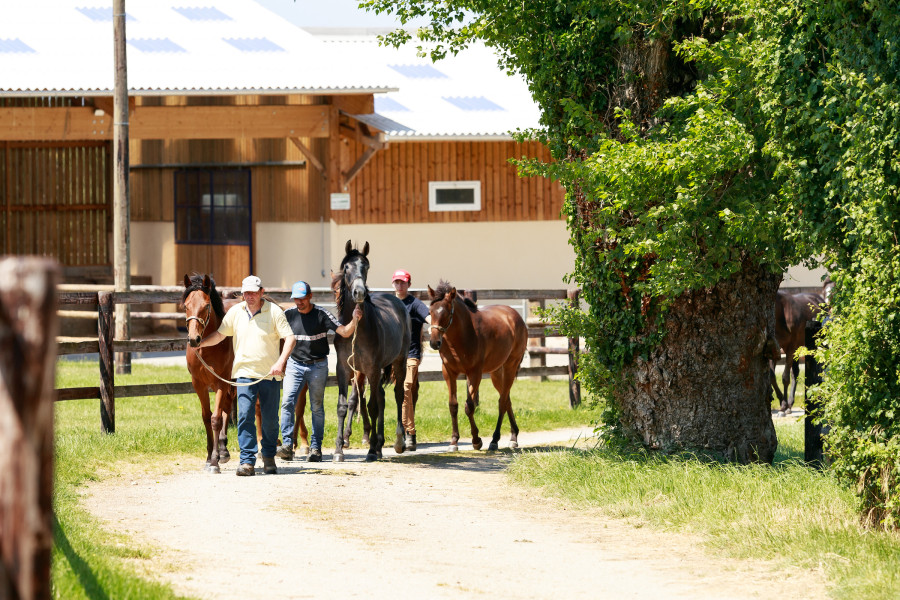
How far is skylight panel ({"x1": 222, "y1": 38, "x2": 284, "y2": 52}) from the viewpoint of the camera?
25656 mm

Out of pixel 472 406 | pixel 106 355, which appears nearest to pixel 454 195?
pixel 472 406

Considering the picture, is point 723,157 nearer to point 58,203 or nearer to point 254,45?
point 254,45

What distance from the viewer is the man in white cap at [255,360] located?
10953 mm

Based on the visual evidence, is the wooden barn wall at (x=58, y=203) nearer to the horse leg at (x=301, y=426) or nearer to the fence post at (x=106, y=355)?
the fence post at (x=106, y=355)

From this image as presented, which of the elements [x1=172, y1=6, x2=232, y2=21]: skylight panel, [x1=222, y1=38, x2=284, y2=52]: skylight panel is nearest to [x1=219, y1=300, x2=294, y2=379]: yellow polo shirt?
[x1=222, y1=38, x2=284, y2=52]: skylight panel

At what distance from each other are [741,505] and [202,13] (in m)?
23.3

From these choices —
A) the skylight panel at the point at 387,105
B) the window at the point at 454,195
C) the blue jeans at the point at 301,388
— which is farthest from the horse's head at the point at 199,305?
the skylight panel at the point at 387,105

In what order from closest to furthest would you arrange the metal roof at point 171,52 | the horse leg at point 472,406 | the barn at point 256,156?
the horse leg at point 472,406, the metal roof at point 171,52, the barn at point 256,156

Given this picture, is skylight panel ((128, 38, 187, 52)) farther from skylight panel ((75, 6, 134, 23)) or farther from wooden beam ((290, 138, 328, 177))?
wooden beam ((290, 138, 328, 177))

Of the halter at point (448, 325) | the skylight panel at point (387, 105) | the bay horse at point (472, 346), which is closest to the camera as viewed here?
the halter at point (448, 325)

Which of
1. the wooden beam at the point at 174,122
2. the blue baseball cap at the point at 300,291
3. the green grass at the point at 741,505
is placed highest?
the wooden beam at the point at 174,122

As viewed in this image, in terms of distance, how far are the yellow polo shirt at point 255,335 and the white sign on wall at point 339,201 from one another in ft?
44.6

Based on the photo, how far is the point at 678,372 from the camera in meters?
11.0

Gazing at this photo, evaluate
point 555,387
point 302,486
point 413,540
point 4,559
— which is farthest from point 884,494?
point 555,387
